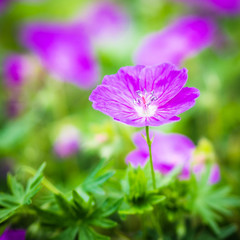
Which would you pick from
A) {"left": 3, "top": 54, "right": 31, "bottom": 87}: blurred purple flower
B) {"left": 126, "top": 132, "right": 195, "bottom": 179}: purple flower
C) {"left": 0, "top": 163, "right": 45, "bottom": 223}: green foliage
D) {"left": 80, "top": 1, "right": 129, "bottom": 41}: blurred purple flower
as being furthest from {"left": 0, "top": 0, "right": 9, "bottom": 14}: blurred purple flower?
{"left": 0, "top": 163, "right": 45, "bottom": 223}: green foliage

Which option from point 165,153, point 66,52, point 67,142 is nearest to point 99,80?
point 66,52

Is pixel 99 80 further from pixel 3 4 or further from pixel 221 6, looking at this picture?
pixel 3 4

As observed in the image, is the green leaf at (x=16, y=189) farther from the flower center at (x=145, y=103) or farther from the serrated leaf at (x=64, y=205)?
the flower center at (x=145, y=103)

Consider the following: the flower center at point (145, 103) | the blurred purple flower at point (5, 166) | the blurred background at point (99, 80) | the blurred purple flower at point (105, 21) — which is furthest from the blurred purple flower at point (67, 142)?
the blurred purple flower at point (105, 21)

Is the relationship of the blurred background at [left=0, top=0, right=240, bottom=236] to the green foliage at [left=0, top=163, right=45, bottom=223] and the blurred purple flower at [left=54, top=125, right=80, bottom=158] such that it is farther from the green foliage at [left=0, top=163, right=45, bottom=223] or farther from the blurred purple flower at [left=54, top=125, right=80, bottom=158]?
the green foliage at [left=0, top=163, right=45, bottom=223]

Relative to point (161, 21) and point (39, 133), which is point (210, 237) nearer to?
point (39, 133)

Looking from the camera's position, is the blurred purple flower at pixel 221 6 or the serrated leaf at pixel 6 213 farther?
the blurred purple flower at pixel 221 6
